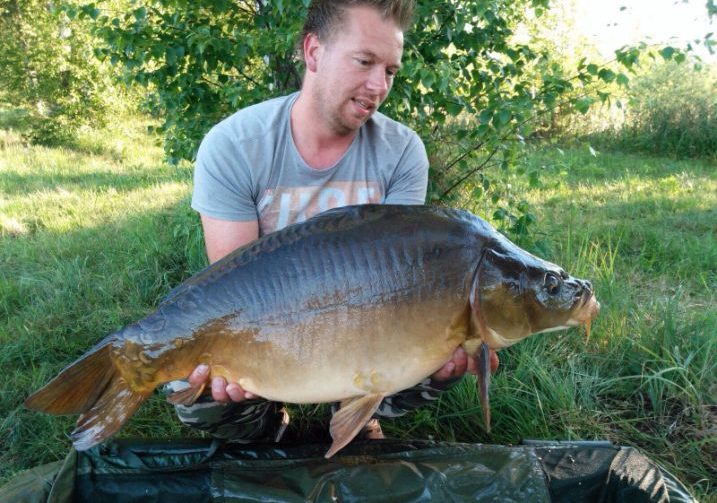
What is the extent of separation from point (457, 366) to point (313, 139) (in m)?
0.79

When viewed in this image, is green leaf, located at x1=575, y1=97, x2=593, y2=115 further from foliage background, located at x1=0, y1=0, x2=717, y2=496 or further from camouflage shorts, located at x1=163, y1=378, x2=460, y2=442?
camouflage shorts, located at x1=163, y1=378, x2=460, y2=442

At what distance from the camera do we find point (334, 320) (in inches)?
53.1

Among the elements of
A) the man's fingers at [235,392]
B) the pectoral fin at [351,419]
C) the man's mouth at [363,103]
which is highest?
the man's mouth at [363,103]

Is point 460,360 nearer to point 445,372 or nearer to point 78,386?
point 445,372

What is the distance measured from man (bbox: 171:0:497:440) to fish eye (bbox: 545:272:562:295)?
0.34 m

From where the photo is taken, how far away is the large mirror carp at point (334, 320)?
53.4 inches

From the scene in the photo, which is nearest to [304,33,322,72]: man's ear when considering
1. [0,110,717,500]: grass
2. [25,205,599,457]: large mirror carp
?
[25,205,599,457]: large mirror carp

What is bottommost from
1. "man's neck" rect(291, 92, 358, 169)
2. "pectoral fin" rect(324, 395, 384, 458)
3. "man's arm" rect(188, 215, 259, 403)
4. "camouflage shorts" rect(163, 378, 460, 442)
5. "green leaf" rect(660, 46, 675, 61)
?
"camouflage shorts" rect(163, 378, 460, 442)

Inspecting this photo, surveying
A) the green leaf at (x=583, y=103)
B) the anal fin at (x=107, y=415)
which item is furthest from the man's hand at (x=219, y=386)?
the green leaf at (x=583, y=103)

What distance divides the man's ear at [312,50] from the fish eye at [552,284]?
894 millimetres

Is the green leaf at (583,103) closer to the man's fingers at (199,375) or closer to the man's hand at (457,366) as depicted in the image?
the man's hand at (457,366)

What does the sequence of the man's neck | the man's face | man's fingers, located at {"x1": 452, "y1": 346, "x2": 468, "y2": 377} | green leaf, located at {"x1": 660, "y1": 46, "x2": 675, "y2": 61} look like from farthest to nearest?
green leaf, located at {"x1": 660, "y1": 46, "x2": 675, "y2": 61} → the man's neck → the man's face → man's fingers, located at {"x1": 452, "y1": 346, "x2": 468, "y2": 377}

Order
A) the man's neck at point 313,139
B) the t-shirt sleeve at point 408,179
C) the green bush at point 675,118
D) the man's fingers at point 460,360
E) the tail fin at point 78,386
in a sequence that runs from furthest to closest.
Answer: the green bush at point 675,118 < the t-shirt sleeve at point 408,179 < the man's neck at point 313,139 < the man's fingers at point 460,360 < the tail fin at point 78,386

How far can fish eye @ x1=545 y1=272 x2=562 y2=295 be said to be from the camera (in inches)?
54.4
